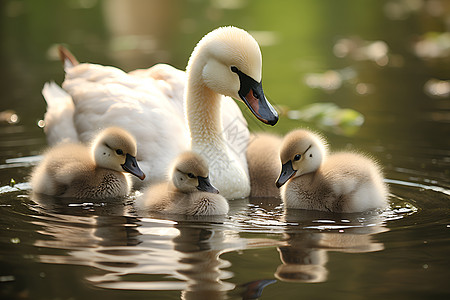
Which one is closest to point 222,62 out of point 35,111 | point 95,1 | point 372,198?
point 372,198

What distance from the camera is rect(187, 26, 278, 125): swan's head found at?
622 cm

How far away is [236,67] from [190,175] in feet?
3.31

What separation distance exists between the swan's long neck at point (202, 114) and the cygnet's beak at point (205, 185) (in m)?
0.80

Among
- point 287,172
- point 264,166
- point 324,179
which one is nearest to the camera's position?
point 324,179

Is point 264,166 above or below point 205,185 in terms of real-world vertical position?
above

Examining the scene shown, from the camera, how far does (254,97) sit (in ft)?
20.8

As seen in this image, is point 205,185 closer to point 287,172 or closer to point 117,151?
point 287,172

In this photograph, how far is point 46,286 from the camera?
14.0 feet

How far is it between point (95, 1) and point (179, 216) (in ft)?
65.2

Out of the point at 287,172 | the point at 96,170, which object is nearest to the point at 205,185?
the point at 287,172

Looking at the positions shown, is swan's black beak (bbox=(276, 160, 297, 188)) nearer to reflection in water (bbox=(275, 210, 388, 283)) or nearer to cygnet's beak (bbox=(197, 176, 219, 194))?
reflection in water (bbox=(275, 210, 388, 283))

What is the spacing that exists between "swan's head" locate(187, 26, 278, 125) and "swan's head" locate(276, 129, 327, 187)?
22 cm

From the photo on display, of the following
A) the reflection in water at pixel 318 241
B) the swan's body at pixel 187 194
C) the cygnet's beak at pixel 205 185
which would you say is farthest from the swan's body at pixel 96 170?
the reflection in water at pixel 318 241

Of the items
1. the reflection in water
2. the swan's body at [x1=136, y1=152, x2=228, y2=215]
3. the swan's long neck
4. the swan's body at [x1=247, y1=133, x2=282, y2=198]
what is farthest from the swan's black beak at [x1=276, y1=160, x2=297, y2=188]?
the swan's long neck
